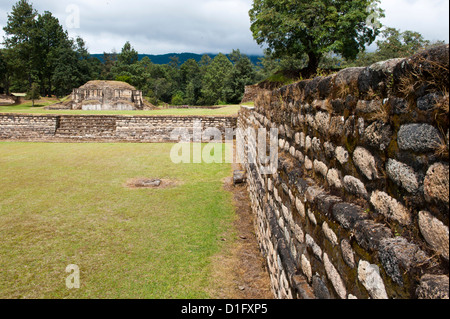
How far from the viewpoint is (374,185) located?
1759 millimetres

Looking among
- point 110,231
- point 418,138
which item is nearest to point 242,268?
point 110,231

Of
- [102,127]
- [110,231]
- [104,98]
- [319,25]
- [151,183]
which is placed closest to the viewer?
[110,231]

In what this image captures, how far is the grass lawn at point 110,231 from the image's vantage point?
14.1 feet

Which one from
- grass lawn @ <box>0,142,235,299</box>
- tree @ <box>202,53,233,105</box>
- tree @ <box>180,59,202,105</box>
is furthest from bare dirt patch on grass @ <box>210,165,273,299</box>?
tree @ <box>180,59,202,105</box>

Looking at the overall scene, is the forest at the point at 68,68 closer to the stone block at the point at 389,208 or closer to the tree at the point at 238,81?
the tree at the point at 238,81

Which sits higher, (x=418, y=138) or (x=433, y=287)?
(x=418, y=138)

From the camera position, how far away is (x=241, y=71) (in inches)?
1839

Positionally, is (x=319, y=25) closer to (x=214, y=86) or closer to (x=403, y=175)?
(x=403, y=175)

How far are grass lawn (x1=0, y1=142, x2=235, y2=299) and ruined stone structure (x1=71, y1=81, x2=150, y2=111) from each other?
3155 cm

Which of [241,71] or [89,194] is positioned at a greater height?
[241,71]

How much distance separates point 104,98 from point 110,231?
4008 centimetres

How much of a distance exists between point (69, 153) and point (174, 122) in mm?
6898
